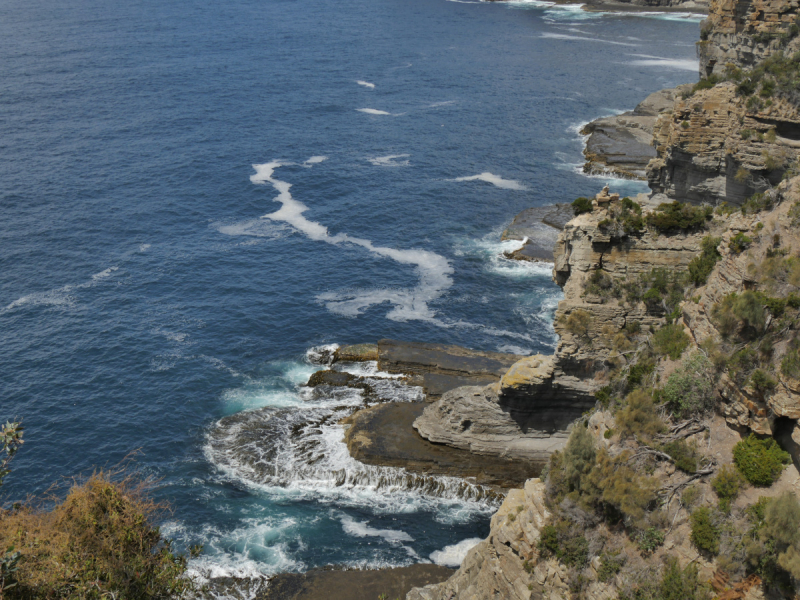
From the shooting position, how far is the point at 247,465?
55438 millimetres

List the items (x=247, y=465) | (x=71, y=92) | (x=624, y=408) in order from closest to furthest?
(x=624, y=408) → (x=247, y=465) → (x=71, y=92)

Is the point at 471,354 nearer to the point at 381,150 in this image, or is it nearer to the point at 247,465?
the point at 247,465

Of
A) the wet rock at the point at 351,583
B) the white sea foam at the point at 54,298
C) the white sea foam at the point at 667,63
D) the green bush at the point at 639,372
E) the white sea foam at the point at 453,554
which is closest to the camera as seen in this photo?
the green bush at the point at 639,372

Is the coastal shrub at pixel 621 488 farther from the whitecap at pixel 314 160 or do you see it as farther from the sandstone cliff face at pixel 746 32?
the whitecap at pixel 314 160

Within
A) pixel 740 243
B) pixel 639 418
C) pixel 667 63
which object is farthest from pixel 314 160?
pixel 667 63

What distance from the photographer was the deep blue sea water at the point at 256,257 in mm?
53500

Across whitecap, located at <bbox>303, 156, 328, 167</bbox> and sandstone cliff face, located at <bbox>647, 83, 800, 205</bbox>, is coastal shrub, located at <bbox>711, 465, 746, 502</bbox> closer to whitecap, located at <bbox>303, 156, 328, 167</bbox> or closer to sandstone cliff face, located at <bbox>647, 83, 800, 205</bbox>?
sandstone cliff face, located at <bbox>647, 83, 800, 205</bbox>

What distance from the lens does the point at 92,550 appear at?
1100 inches

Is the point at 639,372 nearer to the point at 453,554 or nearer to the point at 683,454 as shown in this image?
the point at 683,454

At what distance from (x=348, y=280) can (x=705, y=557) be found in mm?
62640

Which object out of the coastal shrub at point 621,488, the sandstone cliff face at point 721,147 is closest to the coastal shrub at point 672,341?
the coastal shrub at point 621,488

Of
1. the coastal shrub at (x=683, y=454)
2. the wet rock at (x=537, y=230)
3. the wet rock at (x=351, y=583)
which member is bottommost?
the wet rock at (x=351, y=583)

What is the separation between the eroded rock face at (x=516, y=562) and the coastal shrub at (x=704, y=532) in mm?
5561

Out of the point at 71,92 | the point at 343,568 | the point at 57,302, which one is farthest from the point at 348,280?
the point at 71,92
